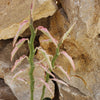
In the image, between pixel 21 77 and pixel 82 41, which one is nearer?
pixel 82 41

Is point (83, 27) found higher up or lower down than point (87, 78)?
higher up

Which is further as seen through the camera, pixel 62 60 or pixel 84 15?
pixel 62 60

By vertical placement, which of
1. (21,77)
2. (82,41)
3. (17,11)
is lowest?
(21,77)

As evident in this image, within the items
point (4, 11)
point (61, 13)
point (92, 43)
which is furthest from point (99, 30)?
point (4, 11)

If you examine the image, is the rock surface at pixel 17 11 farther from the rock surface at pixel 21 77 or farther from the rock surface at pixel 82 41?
the rock surface at pixel 21 77

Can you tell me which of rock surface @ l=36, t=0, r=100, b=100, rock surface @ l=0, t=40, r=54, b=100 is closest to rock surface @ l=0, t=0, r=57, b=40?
rock surface @ l=36, t=0, r=100, b=100

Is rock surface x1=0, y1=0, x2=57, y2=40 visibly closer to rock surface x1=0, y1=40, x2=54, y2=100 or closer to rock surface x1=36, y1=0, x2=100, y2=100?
rock surface x1=36, y1=0, x2=100, y2=100

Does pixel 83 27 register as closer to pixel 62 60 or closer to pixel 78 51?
pixel 78 51

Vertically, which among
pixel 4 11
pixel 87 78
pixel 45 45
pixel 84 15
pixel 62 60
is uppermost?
pixel 4 11

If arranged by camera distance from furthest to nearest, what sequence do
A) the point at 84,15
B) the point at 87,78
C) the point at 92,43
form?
the point at 87,78 → the point at 92,43 → the point at 84,15
